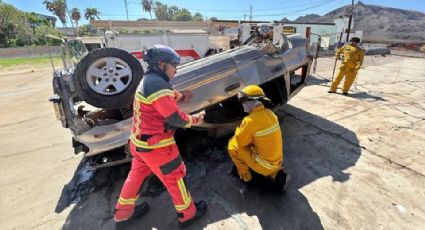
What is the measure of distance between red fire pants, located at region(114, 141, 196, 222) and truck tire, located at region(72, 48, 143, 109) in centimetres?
81

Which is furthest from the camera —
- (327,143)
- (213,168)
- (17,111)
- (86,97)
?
(17,111)

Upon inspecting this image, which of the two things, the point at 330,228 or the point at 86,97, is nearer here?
the point at 330,228

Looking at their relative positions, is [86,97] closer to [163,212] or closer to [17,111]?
[163,212]

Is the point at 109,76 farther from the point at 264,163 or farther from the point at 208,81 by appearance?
the point at 264,163

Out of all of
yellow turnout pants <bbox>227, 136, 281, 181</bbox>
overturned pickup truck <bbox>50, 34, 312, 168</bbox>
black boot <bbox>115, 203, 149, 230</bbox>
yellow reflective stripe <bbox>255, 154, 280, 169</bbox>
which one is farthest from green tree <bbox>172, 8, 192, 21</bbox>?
black boot <bbox>115, 203, 149, 230</bbox>

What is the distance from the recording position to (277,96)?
4.02m

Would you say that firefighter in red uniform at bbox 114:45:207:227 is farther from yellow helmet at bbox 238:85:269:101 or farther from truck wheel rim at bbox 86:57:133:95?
truck wheel rim at bbox 86:57:133:95

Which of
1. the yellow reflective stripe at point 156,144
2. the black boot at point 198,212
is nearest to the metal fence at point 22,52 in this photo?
the yellow reflective stripe at point 156,144

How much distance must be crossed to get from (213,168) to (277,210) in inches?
41.6

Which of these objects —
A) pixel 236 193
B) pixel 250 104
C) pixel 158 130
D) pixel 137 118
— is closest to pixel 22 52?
pixel 137 118

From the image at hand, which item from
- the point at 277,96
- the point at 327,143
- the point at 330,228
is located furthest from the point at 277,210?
the point at 277,96

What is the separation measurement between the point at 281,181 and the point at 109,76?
229 centimetres

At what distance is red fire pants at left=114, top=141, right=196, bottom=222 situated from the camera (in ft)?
6.77

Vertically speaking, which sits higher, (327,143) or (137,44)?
(137,44)
